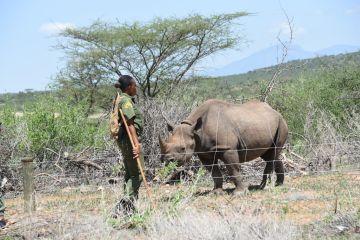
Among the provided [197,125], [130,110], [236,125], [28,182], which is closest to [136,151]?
[130,110]

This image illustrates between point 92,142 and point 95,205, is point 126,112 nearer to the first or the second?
point 95,205

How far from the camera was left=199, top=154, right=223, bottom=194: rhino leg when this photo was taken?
36.8 ft

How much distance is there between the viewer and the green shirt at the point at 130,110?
27.1ft

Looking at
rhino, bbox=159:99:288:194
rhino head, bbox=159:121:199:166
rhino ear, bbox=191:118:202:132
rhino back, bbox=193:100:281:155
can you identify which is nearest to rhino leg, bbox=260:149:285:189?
rhino, bbox=159:99:288:194

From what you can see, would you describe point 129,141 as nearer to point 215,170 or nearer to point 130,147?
point 130,147

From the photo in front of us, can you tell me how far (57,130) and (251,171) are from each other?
4.68 meters

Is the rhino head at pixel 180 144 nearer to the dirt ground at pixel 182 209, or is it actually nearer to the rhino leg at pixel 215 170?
the rhino leg at pixel 215 170

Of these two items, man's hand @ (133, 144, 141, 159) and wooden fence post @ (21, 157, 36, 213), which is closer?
man's hand @ (133, 144, 141, 159)

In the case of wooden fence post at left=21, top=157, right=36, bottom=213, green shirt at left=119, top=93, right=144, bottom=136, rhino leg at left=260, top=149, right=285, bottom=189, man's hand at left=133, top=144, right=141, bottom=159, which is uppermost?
green shirt at left=119, top=93, right=144, bottom=136

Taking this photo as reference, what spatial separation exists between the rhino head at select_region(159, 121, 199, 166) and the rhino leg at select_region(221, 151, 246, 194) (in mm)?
623

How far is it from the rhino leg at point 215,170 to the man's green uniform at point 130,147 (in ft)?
9.57

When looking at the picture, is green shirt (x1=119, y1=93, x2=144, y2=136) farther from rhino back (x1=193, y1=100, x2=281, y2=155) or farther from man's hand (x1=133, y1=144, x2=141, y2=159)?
rhino back (x1=193, y1=100, x2=281, y2=155)

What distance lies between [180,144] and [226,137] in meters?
0.92

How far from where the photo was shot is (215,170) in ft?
37.8
